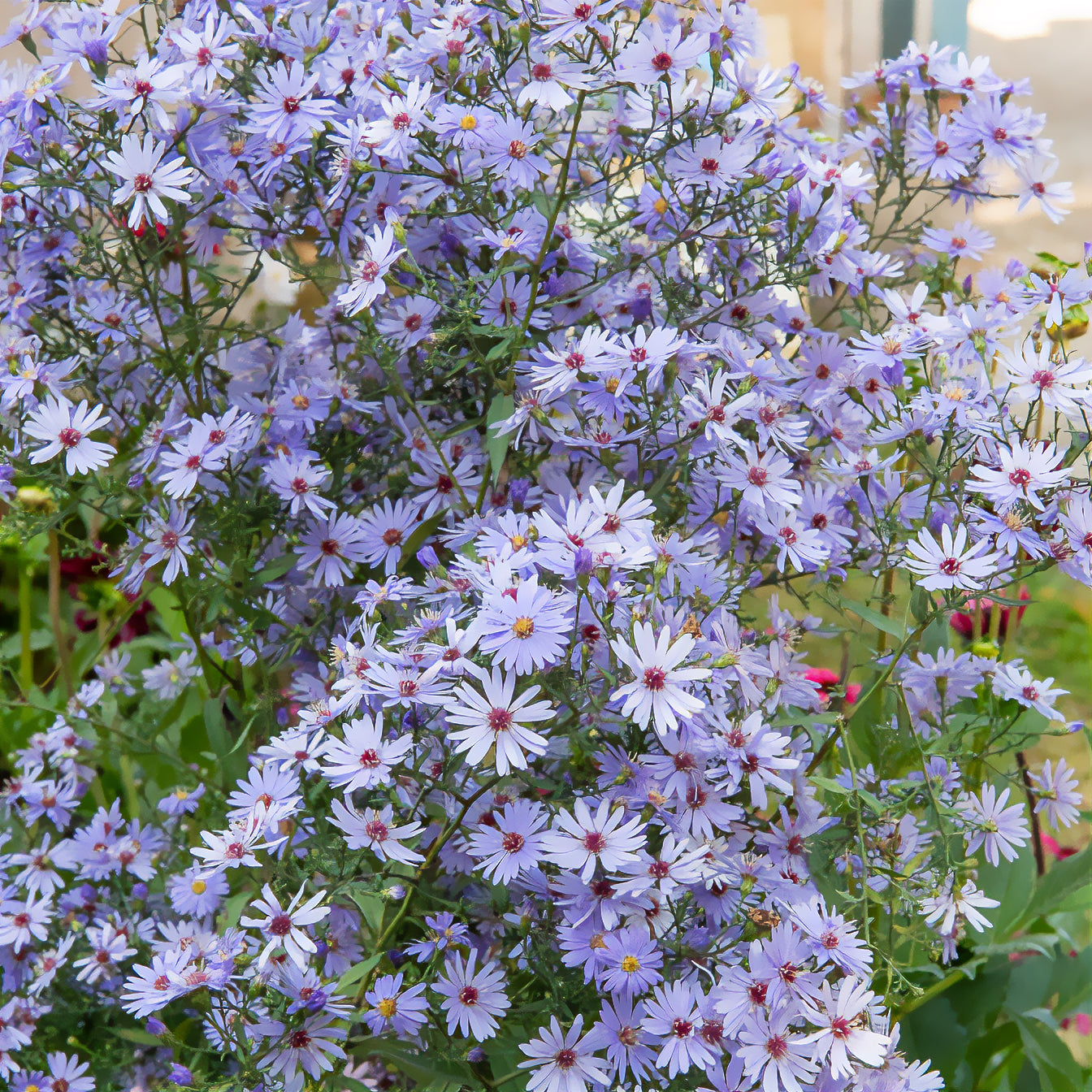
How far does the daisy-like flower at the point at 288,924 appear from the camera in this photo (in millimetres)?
569

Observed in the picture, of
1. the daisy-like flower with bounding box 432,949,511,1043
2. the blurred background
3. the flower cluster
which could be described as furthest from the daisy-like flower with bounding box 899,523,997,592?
the blurred background

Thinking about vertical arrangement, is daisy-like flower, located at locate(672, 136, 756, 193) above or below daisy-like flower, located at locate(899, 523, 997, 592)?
above

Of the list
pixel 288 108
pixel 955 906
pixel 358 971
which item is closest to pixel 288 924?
pixel 358 971

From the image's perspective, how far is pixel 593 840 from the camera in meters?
0.57

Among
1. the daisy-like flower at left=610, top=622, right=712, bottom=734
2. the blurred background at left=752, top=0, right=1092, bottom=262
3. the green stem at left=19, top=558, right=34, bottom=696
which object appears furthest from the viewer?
the blurred background at left=752, top=0, right=1092, bottom=262

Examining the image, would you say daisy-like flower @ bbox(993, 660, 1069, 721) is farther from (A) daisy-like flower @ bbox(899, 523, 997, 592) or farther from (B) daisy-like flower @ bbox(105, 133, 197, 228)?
(B) daisy-like flower @ bbox(105, 133, 197, 228)

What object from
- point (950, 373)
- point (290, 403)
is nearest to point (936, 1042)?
point (950, 373)

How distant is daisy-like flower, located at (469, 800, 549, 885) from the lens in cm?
58

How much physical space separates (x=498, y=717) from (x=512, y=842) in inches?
3.0

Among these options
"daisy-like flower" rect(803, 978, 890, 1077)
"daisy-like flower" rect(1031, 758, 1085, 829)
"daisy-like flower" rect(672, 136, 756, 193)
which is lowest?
"daisy-like flower" rect(803, 978, 890, 1077)

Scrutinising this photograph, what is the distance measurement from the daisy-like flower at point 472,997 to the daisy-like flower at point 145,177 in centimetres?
47

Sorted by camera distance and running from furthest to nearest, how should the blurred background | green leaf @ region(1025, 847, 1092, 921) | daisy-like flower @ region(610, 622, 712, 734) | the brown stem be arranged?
the blurred background
the brown stem
green leaf @ region(1025, 847, 1092, 921)
daisy-like flower @ region(610, 622, 712, 734)

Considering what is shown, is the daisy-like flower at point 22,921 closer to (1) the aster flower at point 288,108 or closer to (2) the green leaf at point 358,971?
(2) the green leaf at point 358,971

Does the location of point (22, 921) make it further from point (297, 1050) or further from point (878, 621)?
point (878, 621)
